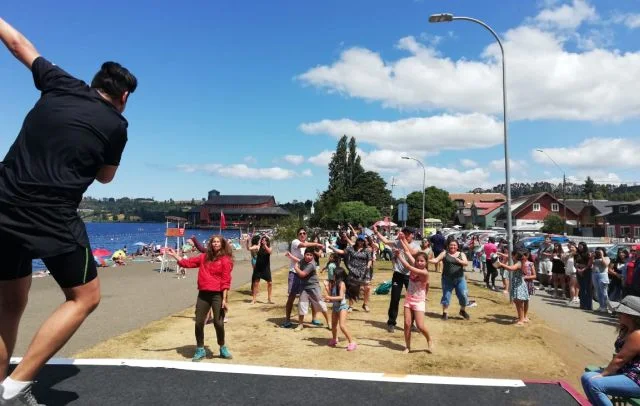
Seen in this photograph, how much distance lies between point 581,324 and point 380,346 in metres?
5.54

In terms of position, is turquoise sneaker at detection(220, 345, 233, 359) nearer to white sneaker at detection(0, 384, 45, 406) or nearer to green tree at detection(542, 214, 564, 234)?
white sneaker at detection(0, 384, 45, 406)

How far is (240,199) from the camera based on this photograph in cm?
15412

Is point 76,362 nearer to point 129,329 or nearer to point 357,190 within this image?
point 129,329

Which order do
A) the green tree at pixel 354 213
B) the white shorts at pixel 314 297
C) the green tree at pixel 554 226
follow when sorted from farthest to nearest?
the green tree at pixel 354 213, the green tree at pixel 554 226, the white shorts at pixel 314 297

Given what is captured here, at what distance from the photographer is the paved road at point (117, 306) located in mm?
8294

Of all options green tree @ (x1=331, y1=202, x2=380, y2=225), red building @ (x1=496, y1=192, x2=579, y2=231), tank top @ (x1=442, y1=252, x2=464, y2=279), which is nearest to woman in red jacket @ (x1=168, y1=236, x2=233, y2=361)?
tank top @ (x1=442, y1=252, x2=464, y2=279)

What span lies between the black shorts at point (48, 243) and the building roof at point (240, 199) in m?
150

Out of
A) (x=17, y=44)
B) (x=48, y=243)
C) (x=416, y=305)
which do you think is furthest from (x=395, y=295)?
(x=17, y=44)

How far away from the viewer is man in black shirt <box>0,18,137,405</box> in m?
2.29

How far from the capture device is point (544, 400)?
11.9 feet

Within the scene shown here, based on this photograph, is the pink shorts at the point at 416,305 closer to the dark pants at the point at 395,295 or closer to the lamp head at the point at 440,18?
the dark pants at the point at 395,295

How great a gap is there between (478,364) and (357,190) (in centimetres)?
8612

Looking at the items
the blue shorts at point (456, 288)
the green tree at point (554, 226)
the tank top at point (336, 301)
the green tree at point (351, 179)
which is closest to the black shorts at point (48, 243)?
the tank top at point (336, 301)

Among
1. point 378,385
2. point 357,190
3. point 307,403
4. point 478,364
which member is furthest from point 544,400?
point 357,190
